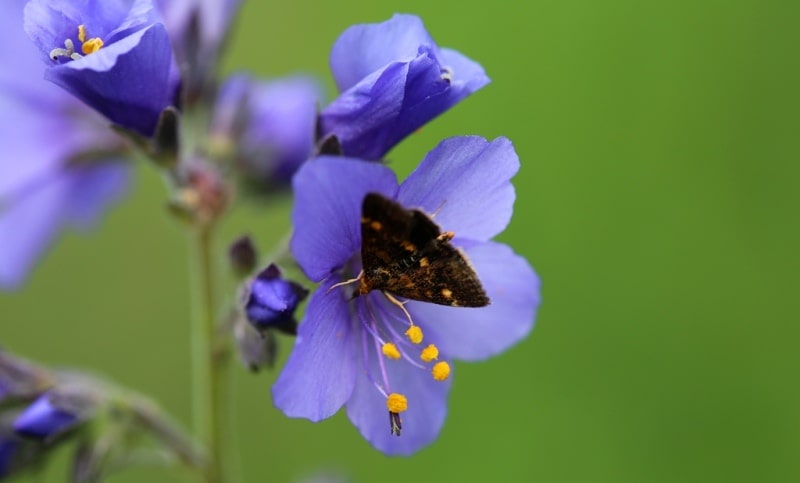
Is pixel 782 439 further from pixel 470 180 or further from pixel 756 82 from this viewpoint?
pixel 470 180

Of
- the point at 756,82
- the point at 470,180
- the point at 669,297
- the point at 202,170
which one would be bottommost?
the point at 669,297

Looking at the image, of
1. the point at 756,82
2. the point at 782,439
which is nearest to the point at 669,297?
the point at 782,439

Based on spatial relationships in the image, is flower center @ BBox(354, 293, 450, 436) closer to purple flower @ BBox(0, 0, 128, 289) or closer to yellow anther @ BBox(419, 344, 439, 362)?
yellow anther @ BBox(419, 344, 439, 362)

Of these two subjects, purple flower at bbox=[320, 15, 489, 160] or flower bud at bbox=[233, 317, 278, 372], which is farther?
flower bud at bbox=[233, 317, 278, 372]

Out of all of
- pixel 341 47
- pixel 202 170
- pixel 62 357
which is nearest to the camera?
pixel 341 47

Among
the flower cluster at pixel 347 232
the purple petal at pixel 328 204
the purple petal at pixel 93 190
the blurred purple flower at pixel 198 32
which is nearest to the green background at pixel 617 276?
the purple petal at pixel 93 190

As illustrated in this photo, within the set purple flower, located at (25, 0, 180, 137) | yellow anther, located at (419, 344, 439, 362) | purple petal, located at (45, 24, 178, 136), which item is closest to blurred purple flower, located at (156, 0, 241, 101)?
purple petal, located at (45, 24, 178, 136)
